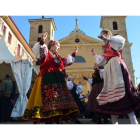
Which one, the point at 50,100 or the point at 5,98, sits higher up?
the point at 5,98

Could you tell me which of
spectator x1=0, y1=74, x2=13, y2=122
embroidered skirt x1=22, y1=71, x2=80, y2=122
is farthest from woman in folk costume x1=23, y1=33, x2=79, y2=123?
spectator x1=0, y1=74, x2=13, y2=122

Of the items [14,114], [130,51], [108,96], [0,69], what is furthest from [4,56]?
[130,51]

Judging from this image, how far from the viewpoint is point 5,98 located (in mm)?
5488

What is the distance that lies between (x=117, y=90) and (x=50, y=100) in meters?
1.06

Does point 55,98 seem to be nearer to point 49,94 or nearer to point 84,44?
point 49,94

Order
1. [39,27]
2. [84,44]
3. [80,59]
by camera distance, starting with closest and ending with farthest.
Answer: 1. [80,59]
2. [84,44]
3. [39,27]

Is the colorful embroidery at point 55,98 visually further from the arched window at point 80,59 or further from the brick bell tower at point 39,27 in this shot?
the brick bell tower at point 39,27

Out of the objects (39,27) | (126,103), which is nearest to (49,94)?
(126,103)

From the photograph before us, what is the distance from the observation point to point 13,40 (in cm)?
1894

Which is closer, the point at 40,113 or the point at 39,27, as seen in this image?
the point at 40,113

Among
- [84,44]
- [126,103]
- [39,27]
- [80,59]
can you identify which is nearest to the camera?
[126,103]

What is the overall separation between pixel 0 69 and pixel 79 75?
18965mm

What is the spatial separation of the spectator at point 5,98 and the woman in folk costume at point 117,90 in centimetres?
368
